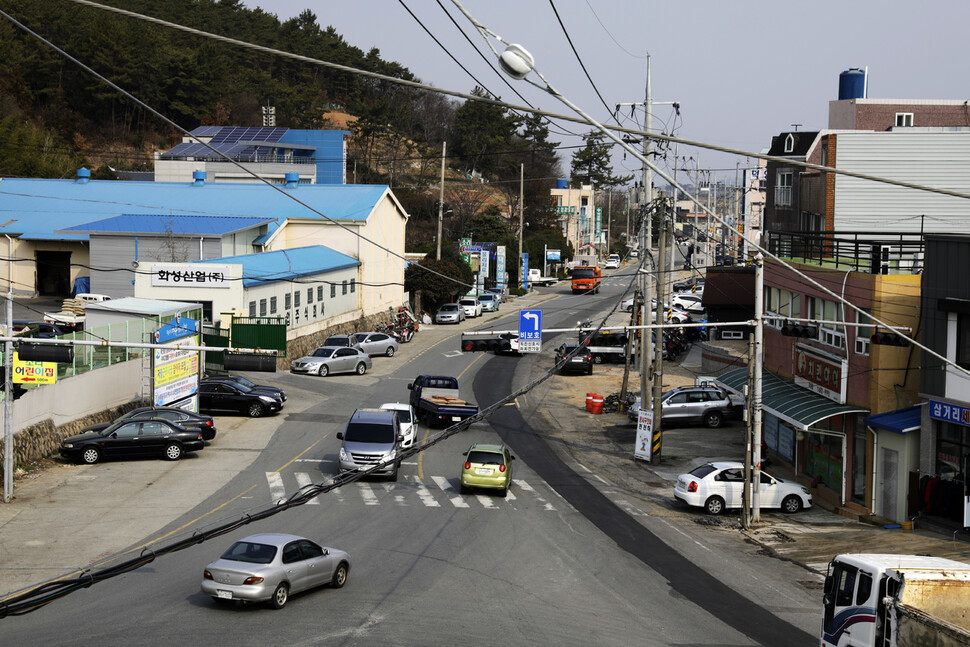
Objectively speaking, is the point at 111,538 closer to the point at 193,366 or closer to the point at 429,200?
the point at 193,366

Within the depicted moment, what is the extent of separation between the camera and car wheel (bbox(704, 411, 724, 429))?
41.4 metres

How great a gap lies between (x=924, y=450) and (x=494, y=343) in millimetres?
37796

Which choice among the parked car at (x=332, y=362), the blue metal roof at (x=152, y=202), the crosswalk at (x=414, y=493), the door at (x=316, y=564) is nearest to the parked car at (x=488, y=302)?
the blue metal roof at (x=152, y=202)

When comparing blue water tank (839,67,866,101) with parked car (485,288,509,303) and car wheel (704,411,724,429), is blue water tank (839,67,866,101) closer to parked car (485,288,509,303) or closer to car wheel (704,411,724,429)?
car wheel (704,411,724,429)

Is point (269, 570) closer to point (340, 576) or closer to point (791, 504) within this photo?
point (340, 576)

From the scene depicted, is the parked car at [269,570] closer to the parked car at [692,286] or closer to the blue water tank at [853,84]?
the blue water tank at [853,84]

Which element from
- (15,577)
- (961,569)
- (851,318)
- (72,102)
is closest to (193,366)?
(15,577)

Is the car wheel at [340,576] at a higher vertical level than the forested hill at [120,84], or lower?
lower

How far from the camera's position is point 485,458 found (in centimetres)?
2955

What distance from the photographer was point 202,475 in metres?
30.8

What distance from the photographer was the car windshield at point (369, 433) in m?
30.7

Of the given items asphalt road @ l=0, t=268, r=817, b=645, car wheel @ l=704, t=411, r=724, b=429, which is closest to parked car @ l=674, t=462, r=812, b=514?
asphalt road @ l=0, t=268, r=817, b=645

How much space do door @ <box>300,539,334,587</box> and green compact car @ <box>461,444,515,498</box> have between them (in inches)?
413

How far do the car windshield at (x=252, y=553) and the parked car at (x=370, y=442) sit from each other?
11.4m
